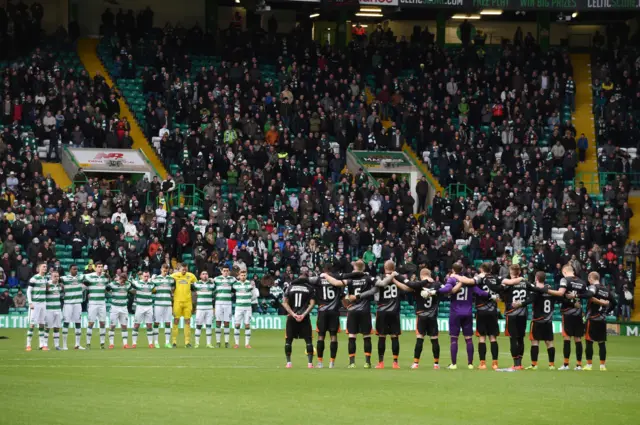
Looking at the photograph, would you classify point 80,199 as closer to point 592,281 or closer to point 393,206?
point 393,206

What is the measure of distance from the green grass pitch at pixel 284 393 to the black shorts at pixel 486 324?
839 mm

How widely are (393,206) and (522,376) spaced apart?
25.6 m

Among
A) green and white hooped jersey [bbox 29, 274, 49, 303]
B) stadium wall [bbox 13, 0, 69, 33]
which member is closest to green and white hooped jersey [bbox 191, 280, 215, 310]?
green and white hooped jersey [bbox 29, 274, 49, 303]

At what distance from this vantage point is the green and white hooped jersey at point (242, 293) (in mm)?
35562

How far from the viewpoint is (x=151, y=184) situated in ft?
162

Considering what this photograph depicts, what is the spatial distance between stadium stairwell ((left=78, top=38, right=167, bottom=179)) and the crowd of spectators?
567 millimetres

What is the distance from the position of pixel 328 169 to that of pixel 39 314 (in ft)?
73.5

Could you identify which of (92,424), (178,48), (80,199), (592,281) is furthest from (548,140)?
(92,424)

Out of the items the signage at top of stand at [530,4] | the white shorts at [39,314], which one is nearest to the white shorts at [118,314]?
the white shorts at [39,314]

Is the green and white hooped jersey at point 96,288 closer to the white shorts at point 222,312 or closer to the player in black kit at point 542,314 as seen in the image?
the white shorts at point 222,312

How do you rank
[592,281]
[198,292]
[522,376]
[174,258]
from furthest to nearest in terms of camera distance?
[174,258] → [198,292] → [592,281] → [522,376]

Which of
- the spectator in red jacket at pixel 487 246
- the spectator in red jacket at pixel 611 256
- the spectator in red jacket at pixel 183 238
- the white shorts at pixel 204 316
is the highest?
the spectator in red jacket at pixel 183 238

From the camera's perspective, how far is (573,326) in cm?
2734

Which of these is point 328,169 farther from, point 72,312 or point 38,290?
point 38,290
